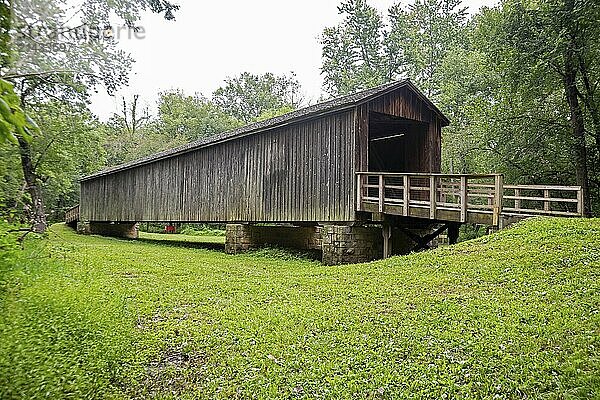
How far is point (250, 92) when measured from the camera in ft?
179

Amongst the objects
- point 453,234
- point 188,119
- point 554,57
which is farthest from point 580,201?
point 188,119

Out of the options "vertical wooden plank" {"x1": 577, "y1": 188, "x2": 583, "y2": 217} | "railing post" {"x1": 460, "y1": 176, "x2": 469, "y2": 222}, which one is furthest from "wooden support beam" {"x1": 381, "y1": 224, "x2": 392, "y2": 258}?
"vertical wooden plank" {"x1": 577, "y1": 188, "x2": 583, "y2": 217}

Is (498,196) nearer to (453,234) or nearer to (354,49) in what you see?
(453,234)

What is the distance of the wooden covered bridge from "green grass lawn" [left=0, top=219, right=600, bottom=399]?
3.54 meters

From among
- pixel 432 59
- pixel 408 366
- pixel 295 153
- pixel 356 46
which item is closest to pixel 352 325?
pixel 408 366

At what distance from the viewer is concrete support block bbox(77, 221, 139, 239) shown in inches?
998

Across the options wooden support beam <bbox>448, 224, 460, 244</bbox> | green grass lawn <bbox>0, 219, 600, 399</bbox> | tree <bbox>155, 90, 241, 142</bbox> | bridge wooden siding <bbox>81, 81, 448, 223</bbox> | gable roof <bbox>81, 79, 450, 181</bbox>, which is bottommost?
green grass lawn <bbox>0, 219, 600, 399</bbox>

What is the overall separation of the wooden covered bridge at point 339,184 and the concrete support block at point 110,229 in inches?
226

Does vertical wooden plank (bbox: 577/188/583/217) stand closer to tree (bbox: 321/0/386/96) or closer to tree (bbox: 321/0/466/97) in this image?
tree (bbox: 321/0/466/97)

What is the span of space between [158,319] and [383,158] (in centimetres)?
1239

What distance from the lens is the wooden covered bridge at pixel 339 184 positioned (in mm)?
11922

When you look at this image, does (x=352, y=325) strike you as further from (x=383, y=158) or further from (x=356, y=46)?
(x=356, y=46)

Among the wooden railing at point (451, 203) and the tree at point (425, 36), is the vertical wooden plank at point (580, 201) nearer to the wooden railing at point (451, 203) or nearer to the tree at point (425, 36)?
the wooden railing at point (451, 203)

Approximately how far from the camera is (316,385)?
175 inches
